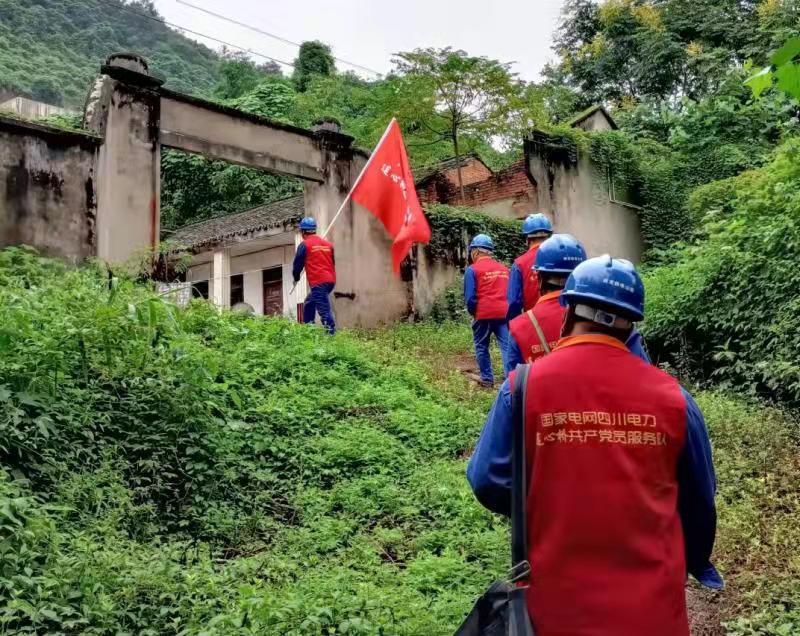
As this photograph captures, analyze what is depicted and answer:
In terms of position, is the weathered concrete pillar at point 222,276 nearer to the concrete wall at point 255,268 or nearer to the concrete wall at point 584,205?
the concrete wall at point 255,268

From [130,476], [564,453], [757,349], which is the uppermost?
[757,349]

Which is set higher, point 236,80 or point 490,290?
point 236,80

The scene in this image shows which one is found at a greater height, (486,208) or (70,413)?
(486,208)

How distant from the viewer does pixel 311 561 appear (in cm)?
462

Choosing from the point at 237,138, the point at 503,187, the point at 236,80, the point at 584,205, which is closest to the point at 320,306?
the point at 237,138

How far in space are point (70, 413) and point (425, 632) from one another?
292 centimetres

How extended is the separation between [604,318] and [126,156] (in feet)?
34.1

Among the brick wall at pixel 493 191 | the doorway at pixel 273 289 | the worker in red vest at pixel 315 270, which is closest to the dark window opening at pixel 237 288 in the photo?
the doorway at pixel 273 289

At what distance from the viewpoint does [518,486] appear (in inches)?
90.3

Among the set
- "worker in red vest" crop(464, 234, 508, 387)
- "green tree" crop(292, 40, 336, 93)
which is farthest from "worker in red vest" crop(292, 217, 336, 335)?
"green tree" crop(292, 40, 336, 93)

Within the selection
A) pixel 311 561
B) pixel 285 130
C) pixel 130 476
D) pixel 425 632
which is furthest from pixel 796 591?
pixel 285 130

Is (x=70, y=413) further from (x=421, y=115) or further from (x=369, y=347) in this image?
(x=421, y=115)

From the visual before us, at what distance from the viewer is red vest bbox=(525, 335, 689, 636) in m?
2.14

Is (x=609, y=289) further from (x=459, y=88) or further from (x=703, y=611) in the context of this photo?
(x=459, y=88)
